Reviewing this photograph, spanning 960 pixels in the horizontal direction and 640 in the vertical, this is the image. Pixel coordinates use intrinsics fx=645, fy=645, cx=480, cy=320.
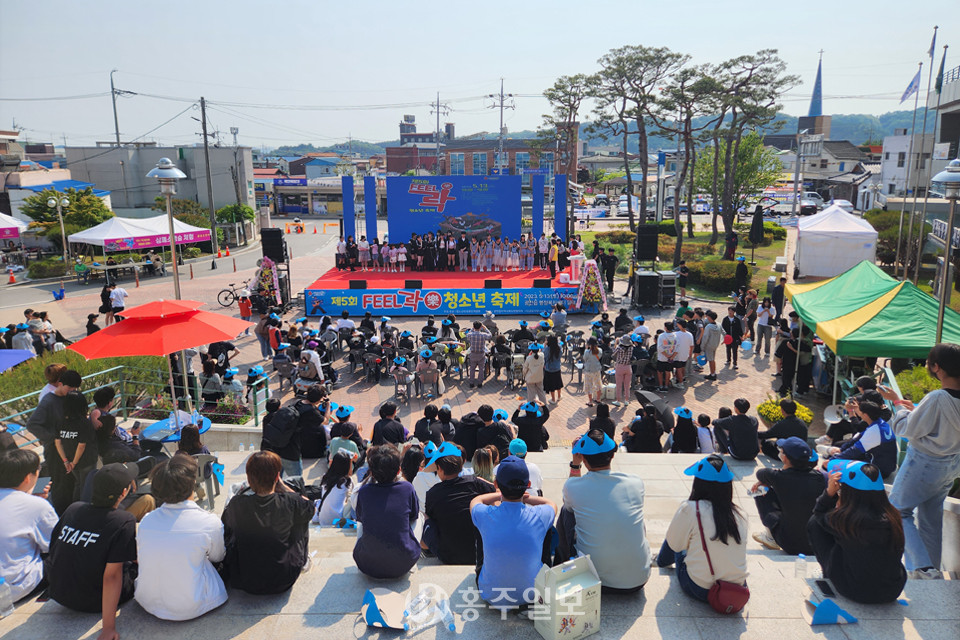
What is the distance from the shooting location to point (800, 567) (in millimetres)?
4984

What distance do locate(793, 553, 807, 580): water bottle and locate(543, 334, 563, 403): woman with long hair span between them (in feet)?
22.5

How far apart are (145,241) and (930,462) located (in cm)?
2921

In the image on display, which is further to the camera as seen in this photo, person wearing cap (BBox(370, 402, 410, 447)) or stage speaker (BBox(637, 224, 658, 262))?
stage speaker (BBox(637, 224, 658, 262))

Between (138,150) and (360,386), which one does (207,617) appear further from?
(138,150)

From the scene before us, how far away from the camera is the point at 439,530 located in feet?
17.2

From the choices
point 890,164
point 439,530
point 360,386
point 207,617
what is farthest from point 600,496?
point 890,164

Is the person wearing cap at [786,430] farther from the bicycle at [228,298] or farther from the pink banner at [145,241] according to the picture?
the pink banner at [145,241]

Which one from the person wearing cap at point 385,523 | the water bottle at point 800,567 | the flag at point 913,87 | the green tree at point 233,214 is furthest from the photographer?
the green tree at point 233,214

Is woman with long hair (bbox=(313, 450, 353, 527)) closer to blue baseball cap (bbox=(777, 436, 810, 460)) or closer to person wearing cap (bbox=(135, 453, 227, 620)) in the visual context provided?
person wearing cap (bbox=(135, 453, 227, 620))

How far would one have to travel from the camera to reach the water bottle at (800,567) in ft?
16.0

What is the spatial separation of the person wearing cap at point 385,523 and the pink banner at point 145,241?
85.4 ft

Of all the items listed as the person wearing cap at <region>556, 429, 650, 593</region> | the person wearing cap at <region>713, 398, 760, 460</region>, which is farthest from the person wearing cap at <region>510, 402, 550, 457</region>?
the person wearing cap at <region>556, 429, 650, 593</region>

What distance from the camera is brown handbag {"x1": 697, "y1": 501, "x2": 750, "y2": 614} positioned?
4207 millimetres

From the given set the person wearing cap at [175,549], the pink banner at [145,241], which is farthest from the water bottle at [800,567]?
the pink banner at [145,241]
